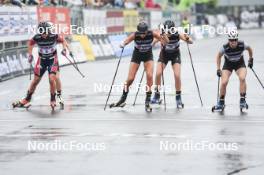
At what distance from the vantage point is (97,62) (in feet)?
122

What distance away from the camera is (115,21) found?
45.1 meters

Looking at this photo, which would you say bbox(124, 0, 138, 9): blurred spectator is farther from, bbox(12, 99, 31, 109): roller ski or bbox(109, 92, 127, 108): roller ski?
bbox(109, 92, 127, 108): roller ski

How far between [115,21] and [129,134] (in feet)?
101

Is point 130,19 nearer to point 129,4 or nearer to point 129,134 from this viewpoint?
point 129,4

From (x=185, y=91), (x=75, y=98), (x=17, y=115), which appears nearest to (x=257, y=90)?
(x=185, y=91)

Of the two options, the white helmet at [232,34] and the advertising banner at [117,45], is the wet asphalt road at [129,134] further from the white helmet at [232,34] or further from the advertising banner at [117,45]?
the advertising banner at [117,45]

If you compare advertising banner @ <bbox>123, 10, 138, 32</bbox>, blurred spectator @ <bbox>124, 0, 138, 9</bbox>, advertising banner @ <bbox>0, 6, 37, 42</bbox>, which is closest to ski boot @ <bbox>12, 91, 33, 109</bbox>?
advertising banner @ <bbox>0, 6, 37, 42</bbox>

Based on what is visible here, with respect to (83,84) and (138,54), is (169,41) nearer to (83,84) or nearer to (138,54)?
(138,54)

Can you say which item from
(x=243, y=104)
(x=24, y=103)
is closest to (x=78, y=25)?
(x=24, y=103)

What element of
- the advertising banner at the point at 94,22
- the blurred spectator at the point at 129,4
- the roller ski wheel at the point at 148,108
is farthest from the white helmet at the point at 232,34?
the blurred spectator at the point at 129,4

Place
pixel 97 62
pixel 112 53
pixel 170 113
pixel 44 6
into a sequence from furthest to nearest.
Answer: pixel 112 53 → pixel 97 62 → pixel 44 6 → pixel 170 113

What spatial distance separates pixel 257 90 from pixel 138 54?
512 cm

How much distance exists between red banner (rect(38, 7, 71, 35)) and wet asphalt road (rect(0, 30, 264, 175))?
8652 mm

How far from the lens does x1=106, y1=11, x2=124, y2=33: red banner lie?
43.5 metres
